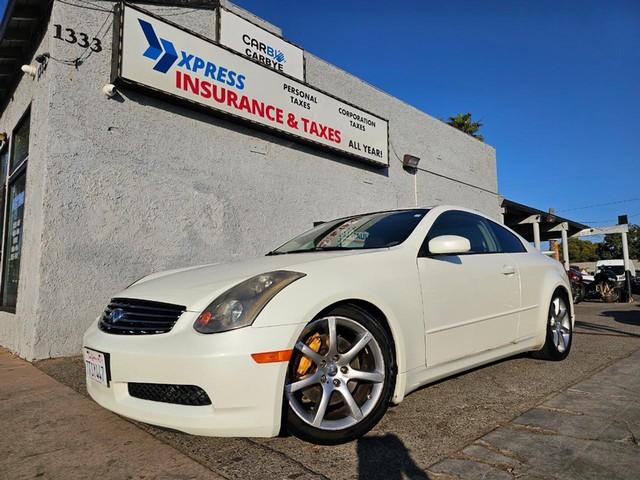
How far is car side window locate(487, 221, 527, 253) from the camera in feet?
13.2

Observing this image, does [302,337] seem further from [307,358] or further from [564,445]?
[564,445]

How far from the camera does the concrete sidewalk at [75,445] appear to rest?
6.96ft

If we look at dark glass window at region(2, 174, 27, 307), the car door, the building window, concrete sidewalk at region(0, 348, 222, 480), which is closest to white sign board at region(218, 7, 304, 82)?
the building window

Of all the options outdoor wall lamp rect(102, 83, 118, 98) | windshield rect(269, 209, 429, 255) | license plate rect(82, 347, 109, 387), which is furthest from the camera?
outdoor wall lamp rect(102, 83, 118, 98)

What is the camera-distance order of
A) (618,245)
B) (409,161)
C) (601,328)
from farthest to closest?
(618,245), (409,161), (601,328)

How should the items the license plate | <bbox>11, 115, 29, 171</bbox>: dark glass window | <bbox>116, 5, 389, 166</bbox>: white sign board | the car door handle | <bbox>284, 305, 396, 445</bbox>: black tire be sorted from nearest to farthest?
<bbox>284, 305, 396, 445</bbox>: black tire
the license plate
the car door handle
<bbox>116, 5, 389, 166</bbox>: white sign board
<bbox>11, 115, 29, 171</bbox>: dark glass window

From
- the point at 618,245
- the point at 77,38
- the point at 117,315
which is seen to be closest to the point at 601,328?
the point at 117,315

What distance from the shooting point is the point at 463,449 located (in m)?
2.26

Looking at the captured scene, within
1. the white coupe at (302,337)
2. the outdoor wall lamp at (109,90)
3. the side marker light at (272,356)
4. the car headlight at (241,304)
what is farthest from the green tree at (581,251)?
the side marker light at (272,356)

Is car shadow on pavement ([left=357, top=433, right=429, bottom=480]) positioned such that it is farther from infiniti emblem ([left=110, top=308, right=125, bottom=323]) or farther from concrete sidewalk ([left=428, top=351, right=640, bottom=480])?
infiniti emblem ([left=110, top=308, right=125, bottom=323])

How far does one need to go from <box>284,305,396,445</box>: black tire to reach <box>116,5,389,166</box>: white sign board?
4808 mm

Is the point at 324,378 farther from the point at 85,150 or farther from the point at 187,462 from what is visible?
the point at 85,150

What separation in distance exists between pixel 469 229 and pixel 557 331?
1.48 m

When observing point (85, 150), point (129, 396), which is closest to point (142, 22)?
point (85, 150)
